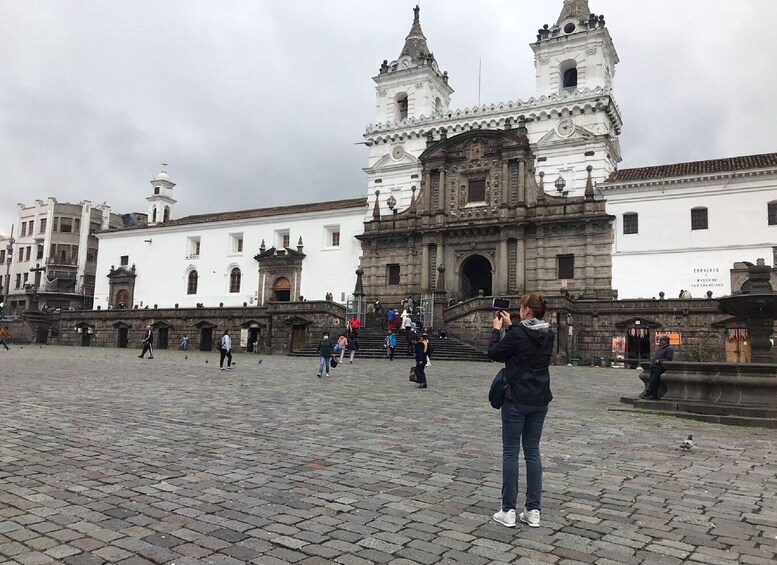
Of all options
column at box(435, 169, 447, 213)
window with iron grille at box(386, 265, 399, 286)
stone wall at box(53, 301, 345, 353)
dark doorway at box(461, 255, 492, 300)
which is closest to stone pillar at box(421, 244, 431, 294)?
window with iron grille at box(386, 265, 399, 286)

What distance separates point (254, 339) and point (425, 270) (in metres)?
11.5

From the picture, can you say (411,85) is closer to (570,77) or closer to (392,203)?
(392,203)

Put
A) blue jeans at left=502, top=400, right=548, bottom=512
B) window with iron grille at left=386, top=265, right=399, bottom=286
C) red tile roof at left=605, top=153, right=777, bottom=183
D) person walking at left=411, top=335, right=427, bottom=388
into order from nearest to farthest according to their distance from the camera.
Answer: blue jeans at left=502, top=400, right=548, bottom=512 < person walking at left=411, top=335, right=427, bottom=388 < red tile roof at left=605, top=153, right=777, bottom=183 < window with iron grille at left=386, top=265, right=399, bottom=286

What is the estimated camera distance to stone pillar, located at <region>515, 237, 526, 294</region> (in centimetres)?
3534

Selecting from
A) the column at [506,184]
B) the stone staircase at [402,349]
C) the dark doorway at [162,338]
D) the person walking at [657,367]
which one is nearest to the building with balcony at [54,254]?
the dark doorway at [162,338]

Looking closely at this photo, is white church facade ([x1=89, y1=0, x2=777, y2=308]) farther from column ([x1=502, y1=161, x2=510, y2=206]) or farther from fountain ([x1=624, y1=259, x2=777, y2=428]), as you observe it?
fountain ([x1=624, y1=259, x2=777, y2=428])

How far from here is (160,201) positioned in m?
53.6

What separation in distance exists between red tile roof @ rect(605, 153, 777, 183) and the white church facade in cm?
11

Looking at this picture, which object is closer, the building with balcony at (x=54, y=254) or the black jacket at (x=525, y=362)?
the black jacket at (x=525, y=362)

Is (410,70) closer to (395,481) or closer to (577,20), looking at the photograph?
(577,20)

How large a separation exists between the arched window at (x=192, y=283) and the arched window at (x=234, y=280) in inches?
132

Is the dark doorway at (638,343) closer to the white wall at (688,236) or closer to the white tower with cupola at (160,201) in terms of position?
the white wall at (688,236)

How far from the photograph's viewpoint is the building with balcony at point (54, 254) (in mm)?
61809

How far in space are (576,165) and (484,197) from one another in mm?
5731
